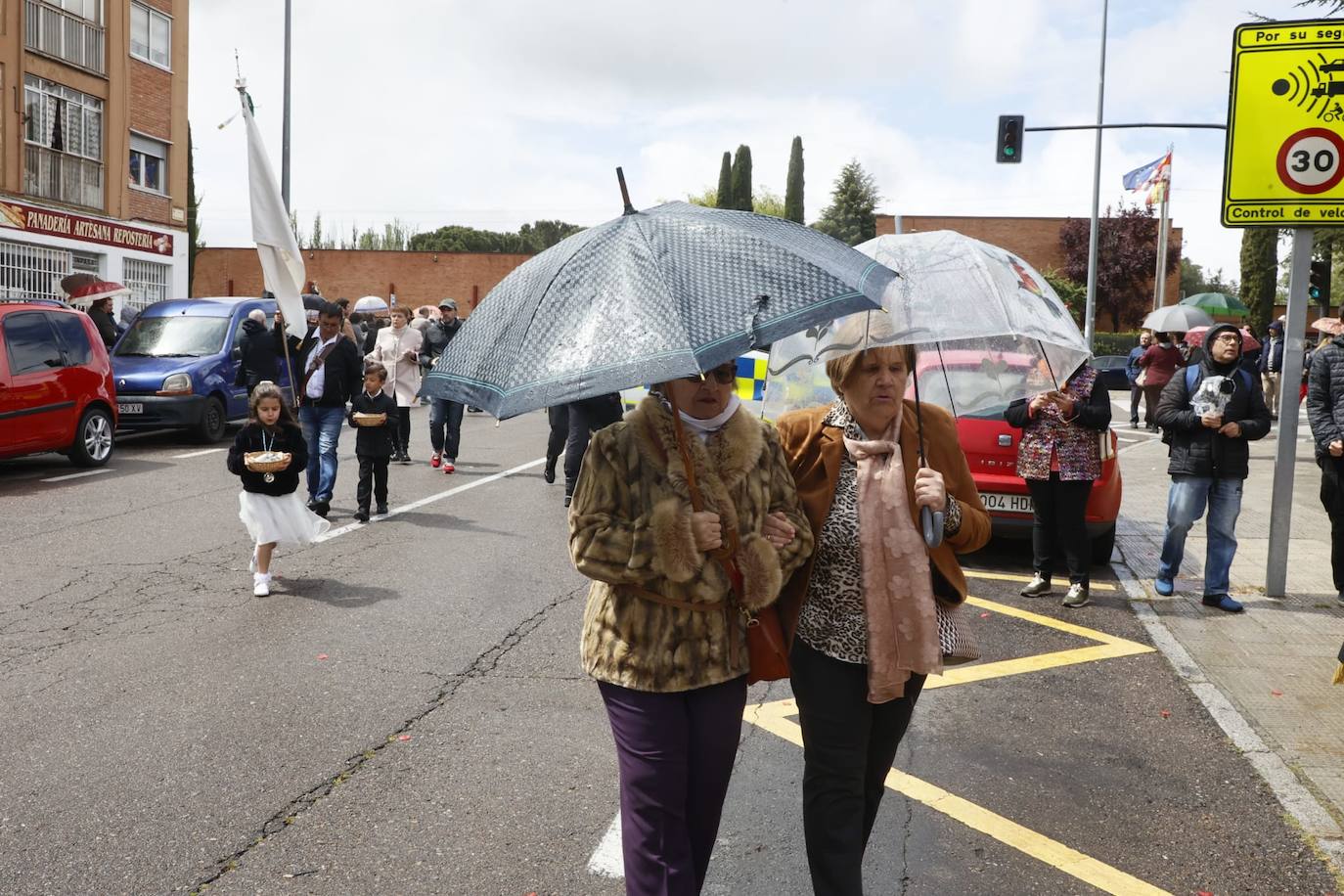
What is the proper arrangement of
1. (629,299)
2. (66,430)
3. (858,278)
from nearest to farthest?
1. (629,299)
2. (858,278)
3. (66,430)

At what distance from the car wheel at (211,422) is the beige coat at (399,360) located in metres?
4.00

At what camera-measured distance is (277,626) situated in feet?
21.2

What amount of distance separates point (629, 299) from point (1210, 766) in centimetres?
345

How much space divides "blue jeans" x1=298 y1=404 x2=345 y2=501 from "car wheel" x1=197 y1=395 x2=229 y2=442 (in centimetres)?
601

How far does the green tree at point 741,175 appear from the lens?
80125 mm

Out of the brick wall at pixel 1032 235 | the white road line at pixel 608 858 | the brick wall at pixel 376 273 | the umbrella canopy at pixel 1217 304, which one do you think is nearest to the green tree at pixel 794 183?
the brick wall at pixel 1032 235

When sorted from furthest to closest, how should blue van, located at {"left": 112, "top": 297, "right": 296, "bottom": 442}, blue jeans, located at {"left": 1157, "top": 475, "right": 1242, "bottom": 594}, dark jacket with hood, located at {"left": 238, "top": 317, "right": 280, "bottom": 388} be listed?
blue van, located at {"left": 112, "top": 297, "right": 296, "bottom": 442} → dark jacket with hood, located at {"left": 238, "top": 317, "right": 280, "bottom": 388} → blue jeans, located at {"left": 1157, "top": 475, "right": 1242, "bottom": 594}

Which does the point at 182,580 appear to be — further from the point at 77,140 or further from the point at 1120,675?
the point at 77,140

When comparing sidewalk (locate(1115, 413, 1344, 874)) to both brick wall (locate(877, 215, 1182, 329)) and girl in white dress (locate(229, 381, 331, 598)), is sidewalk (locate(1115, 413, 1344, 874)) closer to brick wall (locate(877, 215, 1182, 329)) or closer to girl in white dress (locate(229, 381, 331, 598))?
girl in white dress (locate(229, 381, 331, 598))

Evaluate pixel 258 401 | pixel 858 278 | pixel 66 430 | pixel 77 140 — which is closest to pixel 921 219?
pixel 77 140

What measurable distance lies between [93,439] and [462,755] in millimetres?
10558

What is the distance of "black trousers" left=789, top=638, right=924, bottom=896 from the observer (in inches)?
121

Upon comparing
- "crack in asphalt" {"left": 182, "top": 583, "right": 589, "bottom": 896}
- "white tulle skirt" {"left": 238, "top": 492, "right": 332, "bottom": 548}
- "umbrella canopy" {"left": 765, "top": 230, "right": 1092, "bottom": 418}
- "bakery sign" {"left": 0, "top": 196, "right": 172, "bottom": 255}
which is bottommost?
"crack in asphalt" {"left": 182, "top": 583, "right": 589, "bottom": 896}

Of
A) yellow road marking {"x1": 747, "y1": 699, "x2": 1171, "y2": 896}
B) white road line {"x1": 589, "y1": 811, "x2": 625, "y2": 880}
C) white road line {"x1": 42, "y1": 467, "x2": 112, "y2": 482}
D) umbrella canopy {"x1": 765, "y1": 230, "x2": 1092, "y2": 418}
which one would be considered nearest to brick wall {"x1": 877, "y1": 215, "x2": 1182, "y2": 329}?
white road line {"x1": 42, "y1": 467, "x2": 112, "y2": 482}
